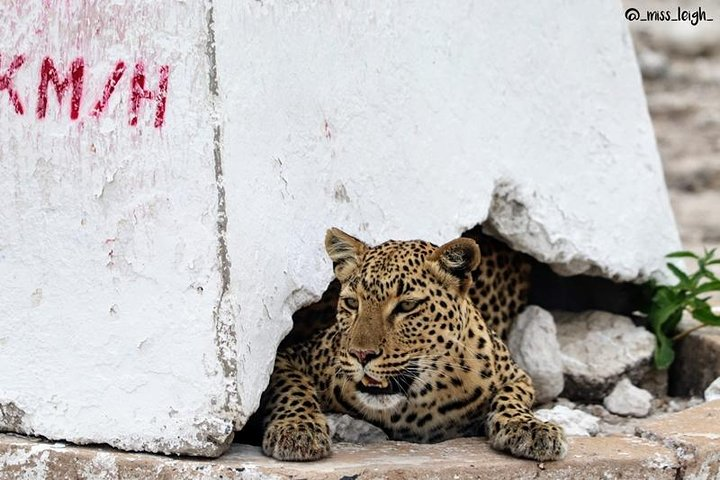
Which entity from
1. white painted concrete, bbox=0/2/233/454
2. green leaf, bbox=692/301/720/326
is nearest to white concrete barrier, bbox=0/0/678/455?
white painted concrete, bbox=0/2/233/454

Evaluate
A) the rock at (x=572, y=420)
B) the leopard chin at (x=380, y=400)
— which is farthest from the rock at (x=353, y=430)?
the rock at (x=572, y=420)

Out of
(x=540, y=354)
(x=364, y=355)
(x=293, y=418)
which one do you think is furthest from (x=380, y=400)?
(x=540, y=354)

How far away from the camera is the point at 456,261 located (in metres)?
5.86

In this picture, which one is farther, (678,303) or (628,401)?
(678,303)

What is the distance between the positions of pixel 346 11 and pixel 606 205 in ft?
6.33

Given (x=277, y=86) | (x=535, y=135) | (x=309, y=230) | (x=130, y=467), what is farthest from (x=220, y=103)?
(x=535, y=135)

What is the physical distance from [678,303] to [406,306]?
2.09 metres

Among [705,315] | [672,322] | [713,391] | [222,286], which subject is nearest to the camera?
[222,286]

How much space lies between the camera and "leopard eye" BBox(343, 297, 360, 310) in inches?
228

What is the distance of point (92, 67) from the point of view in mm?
5535

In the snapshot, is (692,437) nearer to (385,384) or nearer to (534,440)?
(534,440)

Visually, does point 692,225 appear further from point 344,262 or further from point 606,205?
point 344,262

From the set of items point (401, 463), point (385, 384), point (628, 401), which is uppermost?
point (385, 384)

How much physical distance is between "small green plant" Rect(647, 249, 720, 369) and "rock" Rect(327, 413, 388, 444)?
191 centimetres
